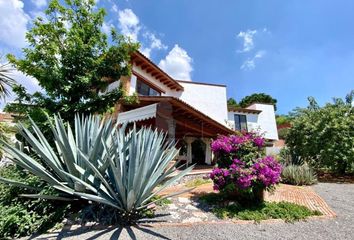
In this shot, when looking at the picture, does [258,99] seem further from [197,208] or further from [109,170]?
[109,170]

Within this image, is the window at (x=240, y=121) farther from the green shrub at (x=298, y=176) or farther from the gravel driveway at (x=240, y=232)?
the gravel driveway at (x=240, y=232)

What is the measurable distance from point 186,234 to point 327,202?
210 inches

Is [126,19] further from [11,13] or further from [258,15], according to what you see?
[258,15]

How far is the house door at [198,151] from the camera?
17672 mm

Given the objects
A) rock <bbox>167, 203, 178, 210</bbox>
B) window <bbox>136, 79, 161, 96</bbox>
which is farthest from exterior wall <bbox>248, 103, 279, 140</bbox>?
rock <bbox>167, 203, 178, 210</bbox>

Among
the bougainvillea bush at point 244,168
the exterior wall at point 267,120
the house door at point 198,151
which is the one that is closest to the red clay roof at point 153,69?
the house door at point 198,151

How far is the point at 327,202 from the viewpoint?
6.47 metres

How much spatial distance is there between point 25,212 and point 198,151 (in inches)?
579

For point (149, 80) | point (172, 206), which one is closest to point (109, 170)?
point (172, 206)

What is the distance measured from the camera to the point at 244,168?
5.73 meters

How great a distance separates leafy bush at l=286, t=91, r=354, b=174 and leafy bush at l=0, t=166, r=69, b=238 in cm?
1271

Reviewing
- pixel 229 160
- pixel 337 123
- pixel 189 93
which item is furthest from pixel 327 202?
pixel 189 93

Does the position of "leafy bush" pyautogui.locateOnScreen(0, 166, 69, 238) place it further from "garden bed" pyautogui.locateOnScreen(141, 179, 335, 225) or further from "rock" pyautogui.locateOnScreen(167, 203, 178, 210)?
"rock" pyautogui.locateOnScreen(167, 203, 178, 210)

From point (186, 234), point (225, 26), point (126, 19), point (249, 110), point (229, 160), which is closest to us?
point (186, 234)
